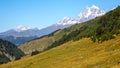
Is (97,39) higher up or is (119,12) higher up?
(119,12)

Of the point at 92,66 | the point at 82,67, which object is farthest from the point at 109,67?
the point at 82,67

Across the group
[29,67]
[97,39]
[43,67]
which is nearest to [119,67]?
[43,67]

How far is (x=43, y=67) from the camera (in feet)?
272

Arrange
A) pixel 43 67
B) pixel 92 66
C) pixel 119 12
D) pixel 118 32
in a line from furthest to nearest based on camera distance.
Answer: pixel 119 12
pixel 118 32
pixel 43 67
pixel 92 66

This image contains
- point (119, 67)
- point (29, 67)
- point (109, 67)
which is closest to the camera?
point (119, 67)

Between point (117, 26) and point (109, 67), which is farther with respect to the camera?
point (117, 26)

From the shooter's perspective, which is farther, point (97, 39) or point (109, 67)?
point (97, 39)

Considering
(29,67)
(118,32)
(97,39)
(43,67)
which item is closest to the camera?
(43,67)

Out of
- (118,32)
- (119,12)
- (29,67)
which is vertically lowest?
(29,67)

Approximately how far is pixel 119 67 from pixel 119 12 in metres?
108

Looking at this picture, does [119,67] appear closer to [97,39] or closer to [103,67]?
[103,67]

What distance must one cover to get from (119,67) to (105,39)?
63.7 m

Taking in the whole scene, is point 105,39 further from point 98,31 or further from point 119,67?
point 119,67

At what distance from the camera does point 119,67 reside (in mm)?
38469
